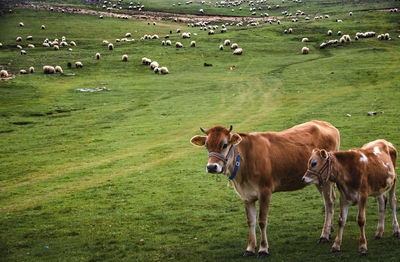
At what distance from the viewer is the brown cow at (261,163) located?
11516 millimetres

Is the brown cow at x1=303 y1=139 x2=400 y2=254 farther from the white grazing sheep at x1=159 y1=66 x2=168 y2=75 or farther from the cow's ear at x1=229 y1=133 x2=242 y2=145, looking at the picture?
the white grazing sheep at x1=159 y1=66 x2=168 y2=75

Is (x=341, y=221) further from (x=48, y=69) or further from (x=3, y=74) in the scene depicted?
(x=48, y=69)

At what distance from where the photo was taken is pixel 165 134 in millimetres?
32562

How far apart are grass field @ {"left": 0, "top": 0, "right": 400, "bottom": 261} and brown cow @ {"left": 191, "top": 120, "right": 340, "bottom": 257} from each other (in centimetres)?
132

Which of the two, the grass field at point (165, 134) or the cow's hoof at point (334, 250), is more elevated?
the cow's hoof at point (334, 250)

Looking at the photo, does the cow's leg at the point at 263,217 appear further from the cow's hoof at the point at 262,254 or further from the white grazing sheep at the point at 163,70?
the white grazing sheep at the point at 163,70

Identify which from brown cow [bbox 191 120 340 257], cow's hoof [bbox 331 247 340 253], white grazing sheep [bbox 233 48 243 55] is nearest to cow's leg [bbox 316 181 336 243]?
brown cow [bbox 191 120 340 257]

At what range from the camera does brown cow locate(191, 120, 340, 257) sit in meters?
11.5

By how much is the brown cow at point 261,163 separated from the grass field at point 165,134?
1318mm

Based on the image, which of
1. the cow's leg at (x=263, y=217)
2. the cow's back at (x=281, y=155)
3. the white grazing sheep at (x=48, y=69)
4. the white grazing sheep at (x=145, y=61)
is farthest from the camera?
the white grazing sheep at (x=145, y=61)

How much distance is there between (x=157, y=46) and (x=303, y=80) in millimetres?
32090

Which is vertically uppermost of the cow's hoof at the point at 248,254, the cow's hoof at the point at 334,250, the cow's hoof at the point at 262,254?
the cow's hoof at the point at 334,250

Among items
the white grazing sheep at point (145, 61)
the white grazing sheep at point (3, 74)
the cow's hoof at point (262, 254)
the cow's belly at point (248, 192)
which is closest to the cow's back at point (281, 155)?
the cow's belly at point (248, 192)

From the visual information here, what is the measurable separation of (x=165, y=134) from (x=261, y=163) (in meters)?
21.2
